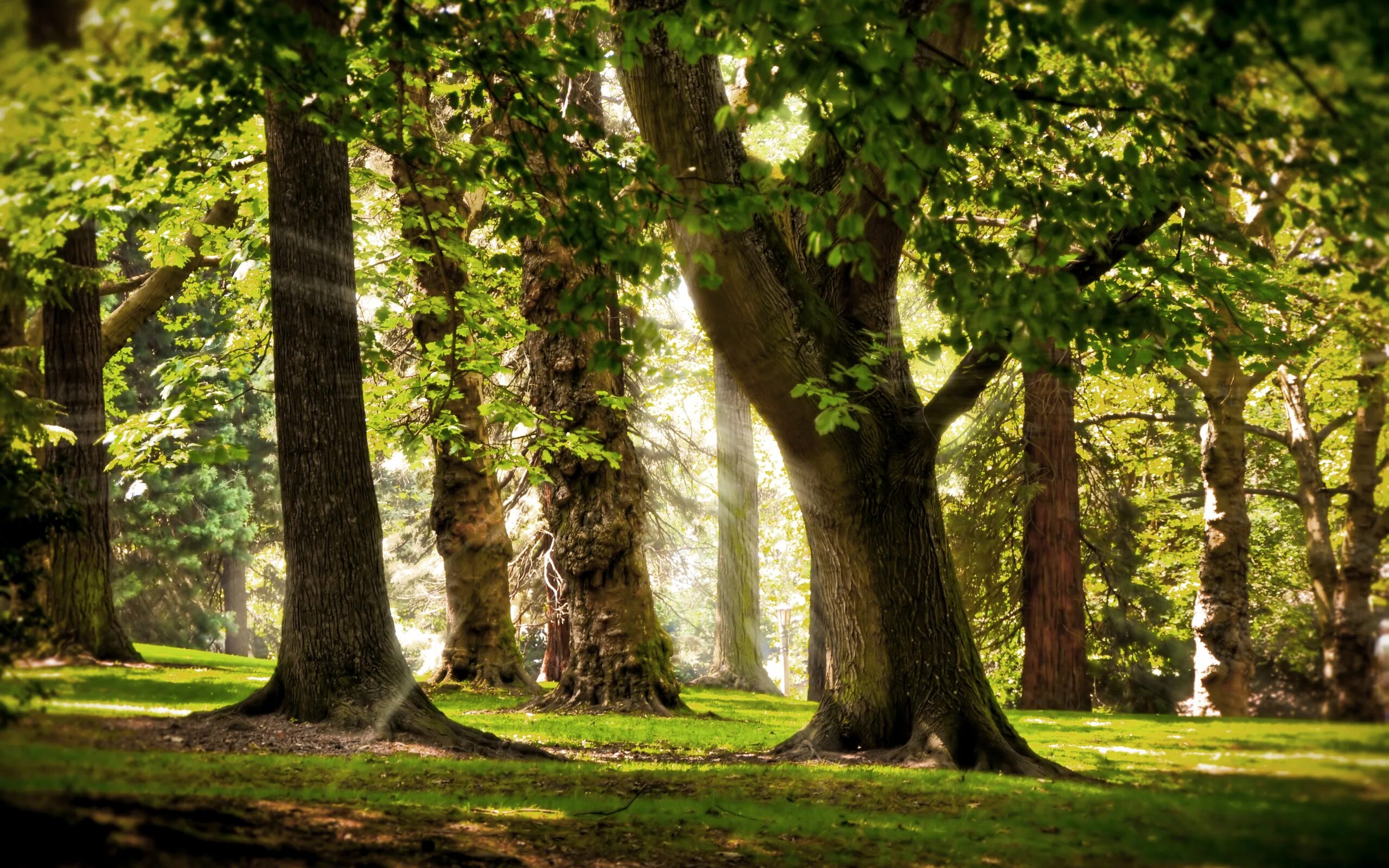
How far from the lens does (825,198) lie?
14.5 feet

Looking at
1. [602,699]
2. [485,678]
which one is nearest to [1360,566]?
[602,699]

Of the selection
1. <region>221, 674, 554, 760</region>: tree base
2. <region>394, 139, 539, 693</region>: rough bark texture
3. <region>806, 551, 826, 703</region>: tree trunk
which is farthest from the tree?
<region>806, 551, 826, 703</region>: tree trunk

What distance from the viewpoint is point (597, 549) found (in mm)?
11648

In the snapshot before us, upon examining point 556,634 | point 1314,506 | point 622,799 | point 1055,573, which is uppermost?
point 1314,506

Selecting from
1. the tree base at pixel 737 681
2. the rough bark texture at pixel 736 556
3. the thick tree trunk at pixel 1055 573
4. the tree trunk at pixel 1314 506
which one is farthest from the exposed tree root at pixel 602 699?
the tree trunk at pixel 1314 506

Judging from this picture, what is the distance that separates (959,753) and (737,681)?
1265 centimetres

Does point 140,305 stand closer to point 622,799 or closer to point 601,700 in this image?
point 622,799

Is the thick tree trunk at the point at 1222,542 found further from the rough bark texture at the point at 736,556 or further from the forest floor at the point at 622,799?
the rough bark texture at the point at 736,556

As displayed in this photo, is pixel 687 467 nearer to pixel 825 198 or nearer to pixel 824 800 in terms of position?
pixel 824 800

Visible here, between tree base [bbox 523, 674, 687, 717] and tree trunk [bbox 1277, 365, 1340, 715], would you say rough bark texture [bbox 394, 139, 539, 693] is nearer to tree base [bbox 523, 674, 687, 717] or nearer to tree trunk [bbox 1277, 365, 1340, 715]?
tree base [bbox 523, 674, 687, 717]

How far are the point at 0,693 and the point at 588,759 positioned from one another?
18.2 ft

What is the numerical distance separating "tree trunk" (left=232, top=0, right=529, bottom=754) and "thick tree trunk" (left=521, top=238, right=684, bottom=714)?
4480mm

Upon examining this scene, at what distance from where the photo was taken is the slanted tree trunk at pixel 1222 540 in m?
4.35

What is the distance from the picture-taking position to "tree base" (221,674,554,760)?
20.0ft
